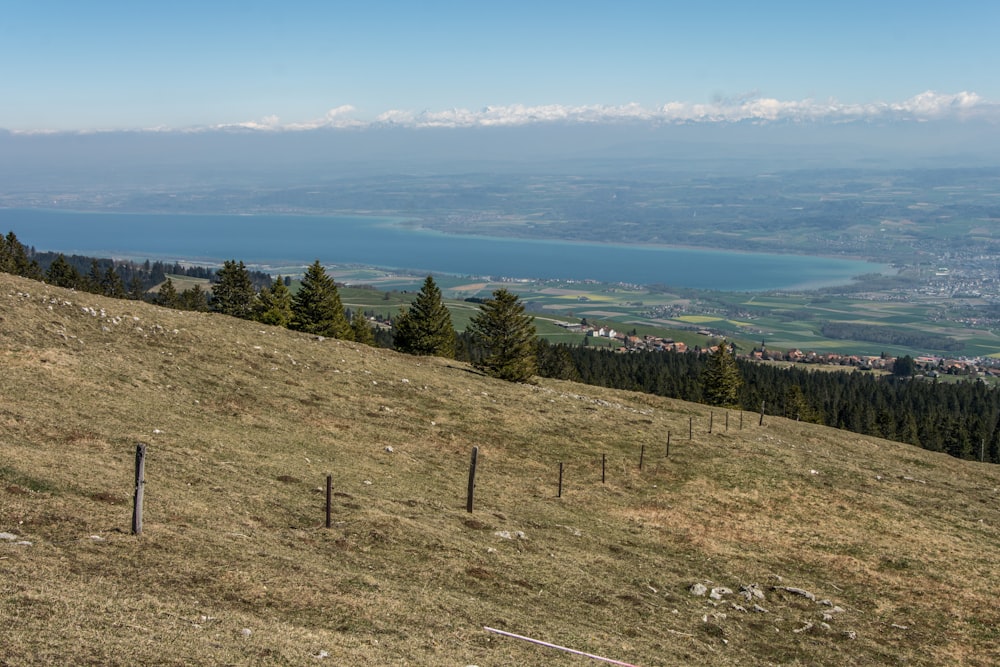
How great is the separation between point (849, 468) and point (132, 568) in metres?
41.7

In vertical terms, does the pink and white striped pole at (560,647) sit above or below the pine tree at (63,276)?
below

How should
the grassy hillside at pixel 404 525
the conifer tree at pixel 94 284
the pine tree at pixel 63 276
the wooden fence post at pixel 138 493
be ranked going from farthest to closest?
the conifer tree at pixel 94 284 → the pine tree at pixel 63 276 → the wooden fence post at pixel 138 493 → the grassy hillside at pixel 404 525

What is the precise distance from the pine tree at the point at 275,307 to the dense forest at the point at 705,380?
4.3 inches

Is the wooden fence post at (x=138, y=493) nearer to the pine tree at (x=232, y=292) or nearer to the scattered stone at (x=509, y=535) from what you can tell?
the scattered stone at (x=509, y=535)

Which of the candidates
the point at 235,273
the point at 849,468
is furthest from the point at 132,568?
the point at 235,273

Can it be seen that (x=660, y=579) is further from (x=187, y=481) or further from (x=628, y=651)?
(x=187, y=481)

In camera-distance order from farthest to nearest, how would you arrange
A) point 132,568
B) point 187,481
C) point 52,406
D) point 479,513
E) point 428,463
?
point 428,463 → point 52,406 → point 479,513 → point 187,481 → point 132,568

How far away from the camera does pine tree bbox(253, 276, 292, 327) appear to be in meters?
80.4

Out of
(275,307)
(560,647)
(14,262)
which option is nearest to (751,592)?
(560,647)

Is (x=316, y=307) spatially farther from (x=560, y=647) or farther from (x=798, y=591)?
(x=560, y=647)

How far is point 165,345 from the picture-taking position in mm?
44312

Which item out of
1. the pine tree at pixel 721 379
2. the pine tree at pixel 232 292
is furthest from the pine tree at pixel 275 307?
the pine tree at pixel 721 379

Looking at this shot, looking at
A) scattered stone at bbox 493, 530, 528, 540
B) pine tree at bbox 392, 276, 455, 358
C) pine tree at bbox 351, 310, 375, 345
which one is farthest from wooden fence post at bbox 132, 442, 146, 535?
pine tree at bbox 351, 310, 375, 345

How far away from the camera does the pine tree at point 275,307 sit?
264ft
